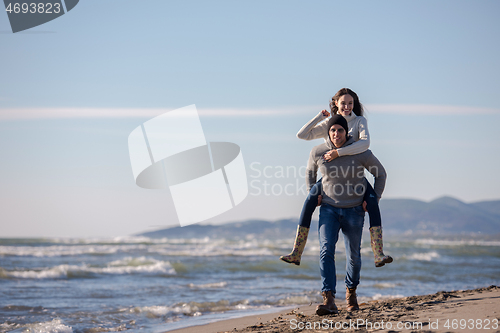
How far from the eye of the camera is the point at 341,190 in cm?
363

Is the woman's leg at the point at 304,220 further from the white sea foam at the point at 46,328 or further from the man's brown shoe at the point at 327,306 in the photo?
the white sea foam at the point at 46,328

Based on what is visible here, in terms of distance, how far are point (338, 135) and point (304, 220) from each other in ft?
2.66

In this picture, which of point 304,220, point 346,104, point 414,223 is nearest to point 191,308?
point 304,220

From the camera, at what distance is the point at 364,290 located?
7.98m

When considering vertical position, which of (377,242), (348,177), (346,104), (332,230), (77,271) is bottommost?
(77,271)

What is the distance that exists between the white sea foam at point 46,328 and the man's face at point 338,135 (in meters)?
3.75

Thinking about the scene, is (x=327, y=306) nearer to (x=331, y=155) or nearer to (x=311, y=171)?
(x=311, y=171)

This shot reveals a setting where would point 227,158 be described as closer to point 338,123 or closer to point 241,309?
point 241,309

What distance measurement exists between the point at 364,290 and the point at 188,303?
341cm

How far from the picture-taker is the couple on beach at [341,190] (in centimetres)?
360

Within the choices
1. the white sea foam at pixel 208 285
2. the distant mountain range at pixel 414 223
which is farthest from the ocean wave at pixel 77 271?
the distant mountain range at pixel 414 223

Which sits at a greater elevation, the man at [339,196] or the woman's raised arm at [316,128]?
the woman's raised arm at [316,128]

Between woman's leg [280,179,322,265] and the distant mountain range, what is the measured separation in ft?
179

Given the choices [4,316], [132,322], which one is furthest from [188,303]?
[4,316]
